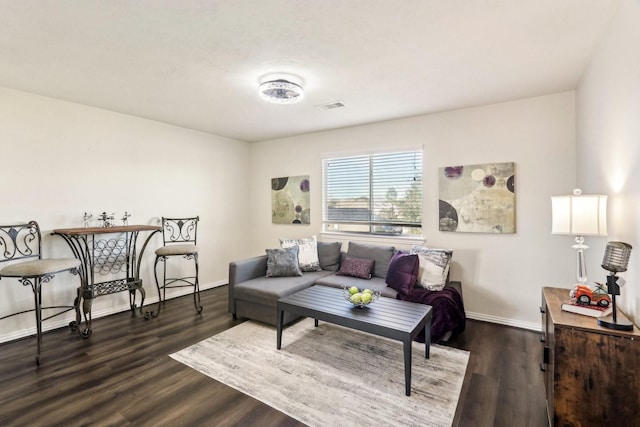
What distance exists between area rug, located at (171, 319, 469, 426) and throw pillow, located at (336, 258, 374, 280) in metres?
0.75

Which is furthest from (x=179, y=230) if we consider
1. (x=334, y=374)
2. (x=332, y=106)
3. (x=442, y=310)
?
(x=442, y=310)

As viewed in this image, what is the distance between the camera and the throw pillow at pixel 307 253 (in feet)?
13.7

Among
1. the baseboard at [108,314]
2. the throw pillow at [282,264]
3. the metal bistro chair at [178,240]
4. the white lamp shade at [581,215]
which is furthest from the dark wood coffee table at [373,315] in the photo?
the metal bistro chair at [178,240]

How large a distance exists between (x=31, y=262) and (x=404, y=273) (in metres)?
3.65

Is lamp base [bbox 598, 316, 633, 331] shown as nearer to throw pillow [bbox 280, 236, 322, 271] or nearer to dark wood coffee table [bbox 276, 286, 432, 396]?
dark wood coffee table [bbox 276, 286, 432, 396]

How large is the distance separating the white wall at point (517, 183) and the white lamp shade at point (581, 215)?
4.40 feet

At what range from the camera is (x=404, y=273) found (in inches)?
129

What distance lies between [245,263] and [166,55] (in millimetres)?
2382

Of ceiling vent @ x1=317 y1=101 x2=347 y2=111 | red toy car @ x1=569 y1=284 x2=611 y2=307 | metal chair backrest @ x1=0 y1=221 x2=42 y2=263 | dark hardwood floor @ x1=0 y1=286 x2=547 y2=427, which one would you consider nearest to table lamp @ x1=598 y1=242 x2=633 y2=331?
red toy car @ x1=569 y1=284 x2=611 y2=307

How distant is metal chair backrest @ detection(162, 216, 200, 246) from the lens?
4.45m

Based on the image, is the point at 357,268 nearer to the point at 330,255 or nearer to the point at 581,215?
the point at 330,255

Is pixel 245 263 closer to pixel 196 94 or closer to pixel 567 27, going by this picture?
pixel 196 94

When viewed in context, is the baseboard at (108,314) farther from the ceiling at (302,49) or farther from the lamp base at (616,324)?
the ceiling at (302,49)

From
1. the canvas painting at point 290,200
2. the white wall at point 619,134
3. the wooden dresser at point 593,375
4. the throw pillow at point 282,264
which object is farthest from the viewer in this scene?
the canvas painting at point 290,200
